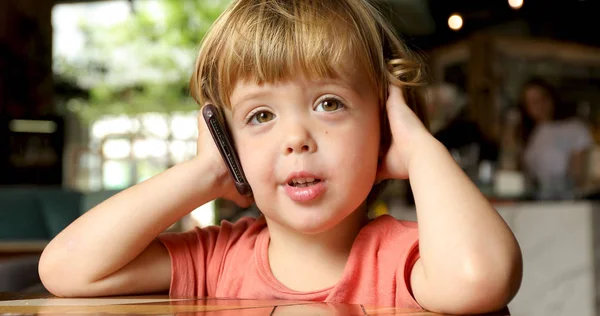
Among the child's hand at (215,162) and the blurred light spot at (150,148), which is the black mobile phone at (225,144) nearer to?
the child's hand at (215,162)

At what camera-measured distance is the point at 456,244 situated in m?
0.66

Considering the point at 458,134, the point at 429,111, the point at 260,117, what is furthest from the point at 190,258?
the point at 458,134

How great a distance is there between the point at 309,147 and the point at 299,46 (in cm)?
12

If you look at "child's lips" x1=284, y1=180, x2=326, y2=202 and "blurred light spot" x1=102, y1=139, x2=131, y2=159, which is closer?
"child's lips" x1=284, y1=180, x2=326, y2=202

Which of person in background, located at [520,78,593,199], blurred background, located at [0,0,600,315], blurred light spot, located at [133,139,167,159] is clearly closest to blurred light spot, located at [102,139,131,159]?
blurred background, located at [0,0,600,315]

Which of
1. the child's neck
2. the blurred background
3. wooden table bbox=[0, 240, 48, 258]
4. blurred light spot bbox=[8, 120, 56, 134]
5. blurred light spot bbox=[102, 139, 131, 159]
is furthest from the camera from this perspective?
blurred light spot bbox=[102, 139, 131, 159]

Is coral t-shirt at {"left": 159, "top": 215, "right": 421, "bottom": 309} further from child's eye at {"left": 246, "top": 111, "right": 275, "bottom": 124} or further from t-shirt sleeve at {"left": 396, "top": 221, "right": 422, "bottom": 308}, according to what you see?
child's eye at {"left": 246, "top": 111, "right": 275, "bottom": 124}

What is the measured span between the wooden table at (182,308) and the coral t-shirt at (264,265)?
150mm

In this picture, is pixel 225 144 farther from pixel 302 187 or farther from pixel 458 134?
pixel 458 134

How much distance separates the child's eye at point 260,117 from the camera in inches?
31.6

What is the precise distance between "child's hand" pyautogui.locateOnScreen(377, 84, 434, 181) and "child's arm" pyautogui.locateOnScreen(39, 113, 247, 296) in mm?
222

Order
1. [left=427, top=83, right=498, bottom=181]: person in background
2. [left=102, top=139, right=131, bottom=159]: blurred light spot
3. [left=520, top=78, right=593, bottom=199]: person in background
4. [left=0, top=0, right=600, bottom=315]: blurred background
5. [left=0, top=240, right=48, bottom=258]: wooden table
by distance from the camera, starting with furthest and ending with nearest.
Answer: [left=102, top=139, right=131, bottom=159]: blurred light spot → [left=520, top=78, right=593, bottom=199]: person in background → [left=427, top=83, right=498, bottom=181]: person in background → [left=0, top=0, right=600, bottom=315]: blurred background → [left=0, top=240, right=48, bottom=258]: wooden table

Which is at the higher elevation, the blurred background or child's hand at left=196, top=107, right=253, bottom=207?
child's hand at left=196, top=107, right=253, bottom=207

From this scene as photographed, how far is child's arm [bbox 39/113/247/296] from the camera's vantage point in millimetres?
829
